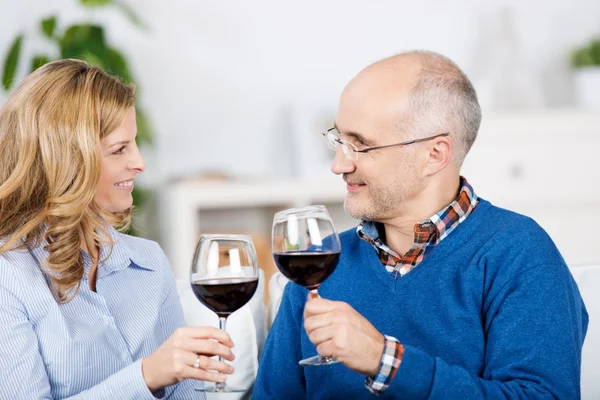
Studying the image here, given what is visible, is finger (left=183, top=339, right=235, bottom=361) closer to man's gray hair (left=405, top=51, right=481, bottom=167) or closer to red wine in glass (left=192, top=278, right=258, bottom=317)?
red wine in glass (left=192, top=278, right=258, bottom=317)

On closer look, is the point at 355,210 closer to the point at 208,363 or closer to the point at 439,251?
the point at 439,251

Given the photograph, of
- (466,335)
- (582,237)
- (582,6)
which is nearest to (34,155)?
Result: (466,335)

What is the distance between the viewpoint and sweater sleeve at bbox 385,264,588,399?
1384 mm

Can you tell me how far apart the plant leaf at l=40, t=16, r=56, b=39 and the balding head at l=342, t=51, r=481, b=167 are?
2487 mm

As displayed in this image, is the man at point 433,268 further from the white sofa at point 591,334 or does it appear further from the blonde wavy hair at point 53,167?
the blonde wavy hair at point 53,167

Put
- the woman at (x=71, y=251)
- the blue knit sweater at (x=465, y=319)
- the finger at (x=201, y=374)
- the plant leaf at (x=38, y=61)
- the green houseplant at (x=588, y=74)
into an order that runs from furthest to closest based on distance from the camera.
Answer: the green houseplant at (x=588, y=74) → the plant leaf at (x=38, y=61) → the woman at (x=71, y=251) → the blue knit sweater at (x=465, y=319) → the finger at (x=201, y=374)

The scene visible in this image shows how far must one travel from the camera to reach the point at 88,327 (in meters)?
1.68

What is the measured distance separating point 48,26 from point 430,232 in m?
2.74

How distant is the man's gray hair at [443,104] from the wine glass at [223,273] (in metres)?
0.59

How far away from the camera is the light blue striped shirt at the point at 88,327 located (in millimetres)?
1530

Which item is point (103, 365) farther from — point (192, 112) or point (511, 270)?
point (192, 112)

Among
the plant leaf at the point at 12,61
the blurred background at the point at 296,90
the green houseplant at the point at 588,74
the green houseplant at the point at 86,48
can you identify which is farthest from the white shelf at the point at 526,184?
the plant leaf at the point at 12,61

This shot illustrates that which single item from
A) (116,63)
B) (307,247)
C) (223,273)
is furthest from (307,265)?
(116,63)

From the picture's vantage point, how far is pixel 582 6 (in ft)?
15.8
